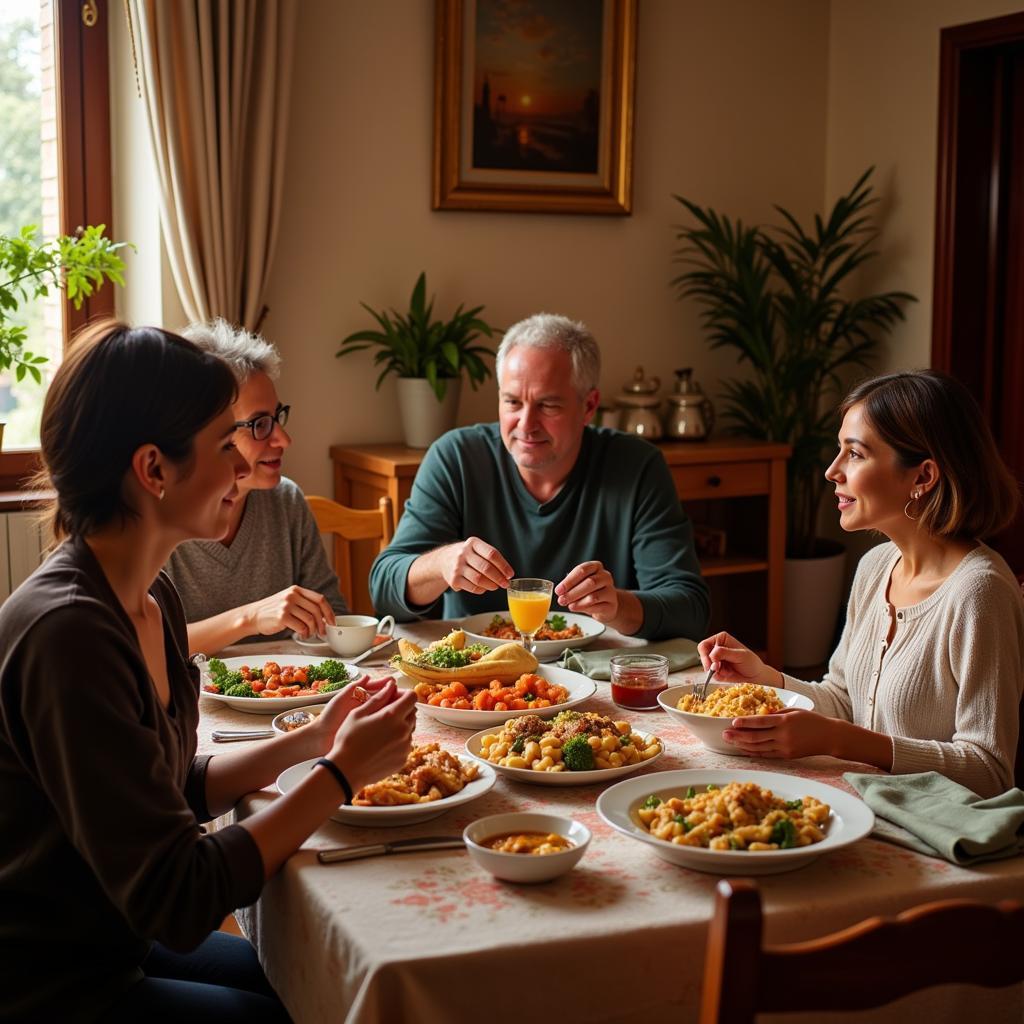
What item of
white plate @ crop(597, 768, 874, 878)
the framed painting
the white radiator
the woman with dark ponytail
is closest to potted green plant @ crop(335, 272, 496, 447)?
the framed painting

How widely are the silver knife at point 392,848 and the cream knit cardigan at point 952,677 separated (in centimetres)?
64

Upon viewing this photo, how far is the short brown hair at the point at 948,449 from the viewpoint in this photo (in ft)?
6.26

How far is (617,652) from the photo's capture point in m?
2.25

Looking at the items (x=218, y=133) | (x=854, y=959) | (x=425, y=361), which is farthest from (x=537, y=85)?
(x=854, y=959)

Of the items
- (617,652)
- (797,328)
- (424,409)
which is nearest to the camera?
(617,652)

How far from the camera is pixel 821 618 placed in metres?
4.68

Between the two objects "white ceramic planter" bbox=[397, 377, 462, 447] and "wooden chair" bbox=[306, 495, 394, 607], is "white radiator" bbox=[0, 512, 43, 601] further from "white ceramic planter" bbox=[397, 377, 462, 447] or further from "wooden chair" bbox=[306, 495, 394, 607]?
"white ceramic planter" bbox=[397, 377, 462, 447]

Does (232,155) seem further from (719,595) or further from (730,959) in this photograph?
(730,959)

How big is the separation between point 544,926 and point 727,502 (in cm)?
368

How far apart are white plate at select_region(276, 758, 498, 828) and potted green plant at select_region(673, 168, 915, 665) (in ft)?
10.6

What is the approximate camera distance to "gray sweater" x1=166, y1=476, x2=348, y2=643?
8.31ft

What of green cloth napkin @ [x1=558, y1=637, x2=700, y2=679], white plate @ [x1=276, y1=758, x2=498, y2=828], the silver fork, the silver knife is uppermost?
the silver fork

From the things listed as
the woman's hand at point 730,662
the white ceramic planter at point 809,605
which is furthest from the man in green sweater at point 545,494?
the white ceramic planter at point 809,605

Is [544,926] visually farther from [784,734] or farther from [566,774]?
[784,734]
